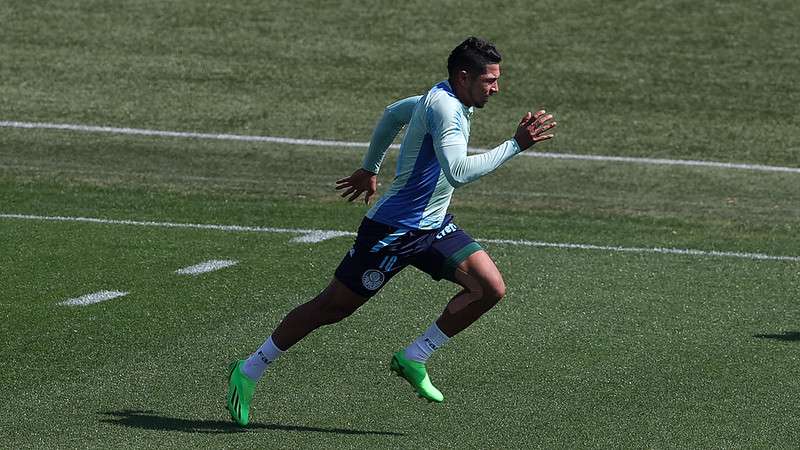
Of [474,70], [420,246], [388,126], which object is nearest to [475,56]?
[474,70]

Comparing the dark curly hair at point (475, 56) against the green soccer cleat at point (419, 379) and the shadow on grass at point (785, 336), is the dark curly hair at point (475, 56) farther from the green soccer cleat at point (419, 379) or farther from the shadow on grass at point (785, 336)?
the shadow on grass at point (785, 336)

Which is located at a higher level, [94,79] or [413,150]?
[413,150]

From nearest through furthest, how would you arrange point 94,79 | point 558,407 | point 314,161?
point 558,407 → point 314,161 → point 94,79

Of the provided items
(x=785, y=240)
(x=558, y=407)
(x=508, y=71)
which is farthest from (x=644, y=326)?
(x=508, y=71)

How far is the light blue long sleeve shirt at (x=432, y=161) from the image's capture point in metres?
8.69

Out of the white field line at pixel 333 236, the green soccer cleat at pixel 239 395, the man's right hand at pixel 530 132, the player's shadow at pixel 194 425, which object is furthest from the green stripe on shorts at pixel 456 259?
the white field line at pixel 333 236

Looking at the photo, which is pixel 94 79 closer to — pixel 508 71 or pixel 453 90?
pixel 508 71

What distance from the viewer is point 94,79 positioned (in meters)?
22.6

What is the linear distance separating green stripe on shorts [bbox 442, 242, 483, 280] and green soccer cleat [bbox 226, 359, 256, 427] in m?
1.34

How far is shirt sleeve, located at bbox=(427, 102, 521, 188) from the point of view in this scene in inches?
340

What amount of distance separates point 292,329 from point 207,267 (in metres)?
4.38

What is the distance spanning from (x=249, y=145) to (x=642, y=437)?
468 inches

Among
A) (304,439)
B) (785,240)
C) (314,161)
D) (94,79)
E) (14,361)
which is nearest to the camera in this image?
(304,439)

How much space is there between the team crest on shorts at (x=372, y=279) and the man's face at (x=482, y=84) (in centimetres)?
117
